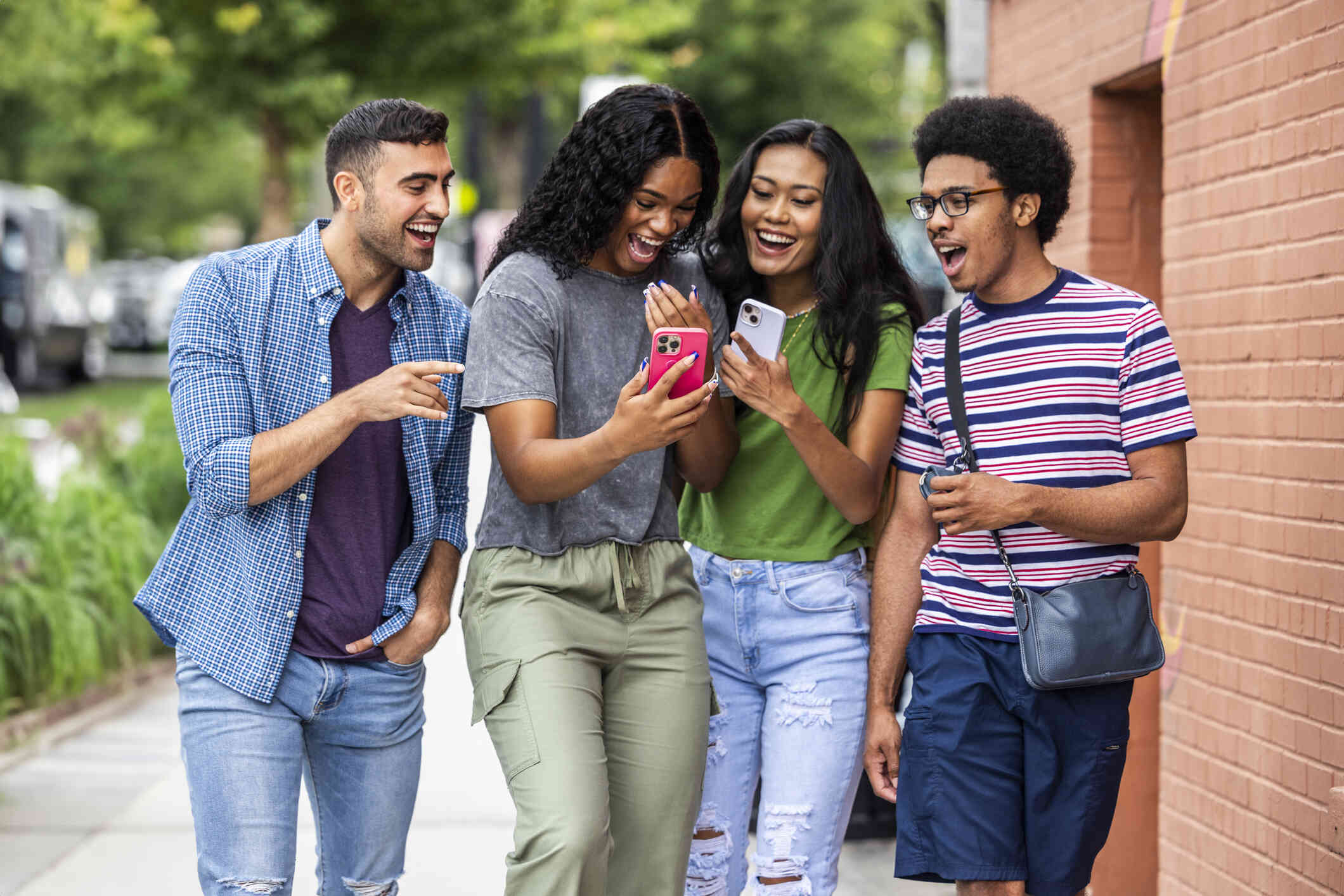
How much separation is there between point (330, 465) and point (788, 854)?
4.37ft

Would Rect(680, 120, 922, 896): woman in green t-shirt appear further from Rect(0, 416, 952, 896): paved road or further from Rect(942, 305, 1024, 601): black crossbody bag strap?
Rect(0, 416, 952, 896): paved road

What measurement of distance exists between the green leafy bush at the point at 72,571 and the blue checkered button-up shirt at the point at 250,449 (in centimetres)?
414

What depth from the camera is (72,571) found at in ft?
25.0

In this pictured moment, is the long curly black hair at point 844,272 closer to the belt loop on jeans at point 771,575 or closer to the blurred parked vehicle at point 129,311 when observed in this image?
the belt loop on jeans at point 771,575

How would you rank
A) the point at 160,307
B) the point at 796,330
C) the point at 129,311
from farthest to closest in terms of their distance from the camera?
the point at 129,311
the point at 160,307
the point at 796,330

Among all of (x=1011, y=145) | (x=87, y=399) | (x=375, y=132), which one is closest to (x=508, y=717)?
(x=375, y=132)

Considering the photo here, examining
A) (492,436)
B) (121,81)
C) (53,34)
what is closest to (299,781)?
(492,436)

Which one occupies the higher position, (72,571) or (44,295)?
(44,295)

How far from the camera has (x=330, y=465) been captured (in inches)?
129

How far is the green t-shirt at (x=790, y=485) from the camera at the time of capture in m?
3.48

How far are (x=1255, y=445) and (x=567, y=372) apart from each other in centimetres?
200

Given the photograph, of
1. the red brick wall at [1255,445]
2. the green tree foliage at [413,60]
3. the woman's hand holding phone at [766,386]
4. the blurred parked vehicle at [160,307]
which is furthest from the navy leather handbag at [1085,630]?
the blurred parked vehicle at [160,307]

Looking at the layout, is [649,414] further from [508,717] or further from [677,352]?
[508,717]

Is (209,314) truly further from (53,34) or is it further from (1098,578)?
(53,34)
